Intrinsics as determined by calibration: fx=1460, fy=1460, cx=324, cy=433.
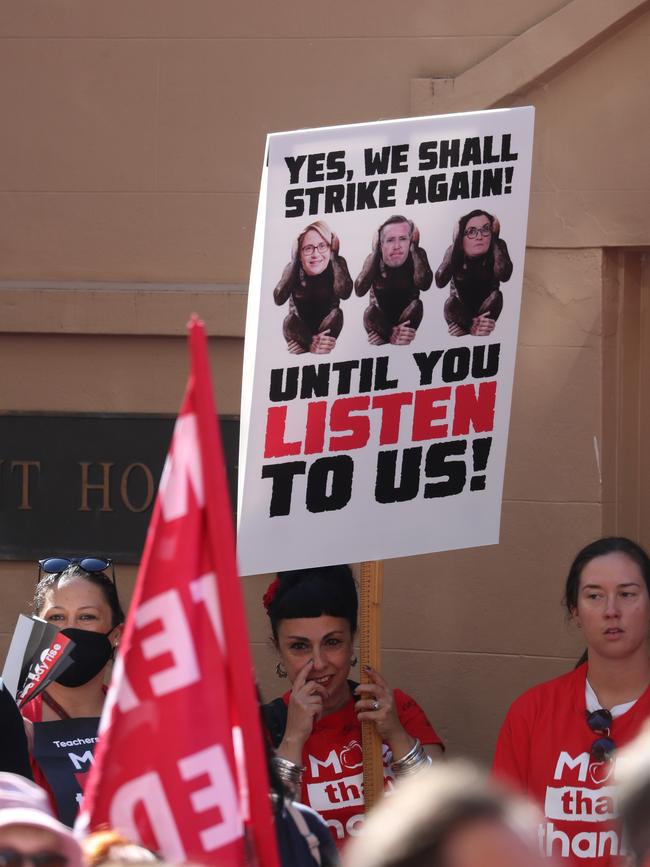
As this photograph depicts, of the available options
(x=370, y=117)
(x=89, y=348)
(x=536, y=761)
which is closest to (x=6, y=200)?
(x=89, y=348)

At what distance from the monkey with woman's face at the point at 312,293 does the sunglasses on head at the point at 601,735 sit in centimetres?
119

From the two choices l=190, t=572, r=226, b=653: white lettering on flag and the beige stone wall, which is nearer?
l=190, t=572, r=226, b=653: white lettering on flag

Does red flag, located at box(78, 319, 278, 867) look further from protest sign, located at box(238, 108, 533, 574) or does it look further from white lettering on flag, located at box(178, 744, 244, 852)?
protest sign, located at box(238, 108, 533, 574)

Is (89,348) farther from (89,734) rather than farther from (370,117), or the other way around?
(89,734)

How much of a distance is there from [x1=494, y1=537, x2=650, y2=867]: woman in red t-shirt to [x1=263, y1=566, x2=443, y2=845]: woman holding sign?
1.02 ft

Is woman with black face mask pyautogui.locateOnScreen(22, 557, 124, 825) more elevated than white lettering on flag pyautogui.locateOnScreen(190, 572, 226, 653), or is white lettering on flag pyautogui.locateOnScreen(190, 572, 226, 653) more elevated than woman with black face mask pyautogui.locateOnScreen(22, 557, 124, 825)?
white lettering on flag pyautogui.locateOnScreen(190, 572, 226, 653)

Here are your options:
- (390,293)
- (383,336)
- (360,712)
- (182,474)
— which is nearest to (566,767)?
(360,712)

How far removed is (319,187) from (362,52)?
1.40 meters

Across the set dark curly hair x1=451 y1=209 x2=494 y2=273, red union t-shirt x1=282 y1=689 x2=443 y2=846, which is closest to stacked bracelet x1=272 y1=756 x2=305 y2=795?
red union t-shirt x1=282 y1=689 x2=443 y2=846

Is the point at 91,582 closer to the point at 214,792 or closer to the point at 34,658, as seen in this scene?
the point at 34,658

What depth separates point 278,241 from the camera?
383 cm

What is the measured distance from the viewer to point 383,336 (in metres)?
3.89

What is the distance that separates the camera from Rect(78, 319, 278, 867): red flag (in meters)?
2.32

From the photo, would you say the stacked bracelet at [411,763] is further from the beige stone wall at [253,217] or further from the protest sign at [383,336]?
the beige stone wall at [253,217]
